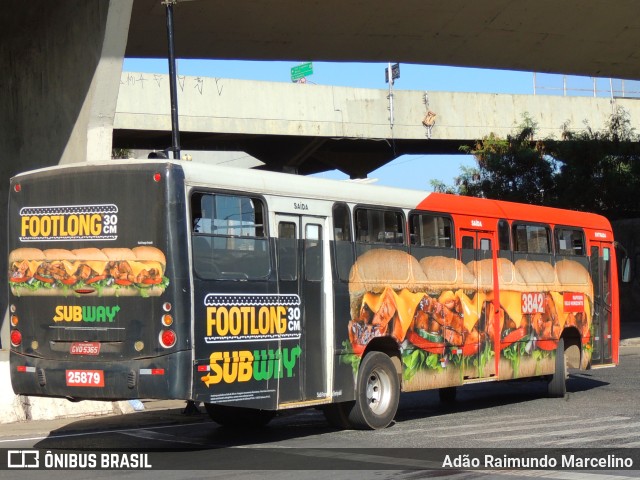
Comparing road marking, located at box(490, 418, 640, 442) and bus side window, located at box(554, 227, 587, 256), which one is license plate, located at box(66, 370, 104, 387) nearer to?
road marking, located at box(490, 418, 640, 442)

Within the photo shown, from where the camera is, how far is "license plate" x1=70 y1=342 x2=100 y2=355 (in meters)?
11.0

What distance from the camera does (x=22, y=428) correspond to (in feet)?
46.8

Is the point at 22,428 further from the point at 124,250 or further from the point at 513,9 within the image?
the point at 513,9

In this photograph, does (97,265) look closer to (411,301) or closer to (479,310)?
(411,301)

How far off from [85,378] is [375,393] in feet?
13.3

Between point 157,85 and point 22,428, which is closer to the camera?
point 22,428

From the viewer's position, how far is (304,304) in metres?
12.3

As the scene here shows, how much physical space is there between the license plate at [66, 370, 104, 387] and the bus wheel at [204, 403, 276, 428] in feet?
9.78

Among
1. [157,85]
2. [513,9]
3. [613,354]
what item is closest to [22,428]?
[613,354]

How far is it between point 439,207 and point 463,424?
3005 mm

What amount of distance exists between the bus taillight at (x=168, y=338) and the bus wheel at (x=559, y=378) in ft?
27.8

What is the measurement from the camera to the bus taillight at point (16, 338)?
1157 cm

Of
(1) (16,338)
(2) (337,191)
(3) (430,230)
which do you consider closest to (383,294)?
(3) (430,230)

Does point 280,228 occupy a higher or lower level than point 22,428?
higher
